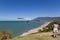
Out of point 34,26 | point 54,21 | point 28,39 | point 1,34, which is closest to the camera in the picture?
point 28,39

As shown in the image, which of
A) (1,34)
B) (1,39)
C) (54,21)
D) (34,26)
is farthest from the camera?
(34,26)

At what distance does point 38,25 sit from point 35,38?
610 inches

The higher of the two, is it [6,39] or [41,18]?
[41,18]

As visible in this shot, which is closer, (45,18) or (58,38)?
(58,38)

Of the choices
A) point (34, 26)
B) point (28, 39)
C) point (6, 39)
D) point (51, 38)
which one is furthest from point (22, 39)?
point (34, 26)

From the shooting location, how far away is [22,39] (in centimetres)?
1199

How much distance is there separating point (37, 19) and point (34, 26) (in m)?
6.44

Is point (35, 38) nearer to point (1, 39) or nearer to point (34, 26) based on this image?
point (1, 39)

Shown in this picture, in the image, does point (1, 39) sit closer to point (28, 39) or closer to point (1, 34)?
point (1, 34)

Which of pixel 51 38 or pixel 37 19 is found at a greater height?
pixel 37 19

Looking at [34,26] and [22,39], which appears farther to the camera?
[34,26]

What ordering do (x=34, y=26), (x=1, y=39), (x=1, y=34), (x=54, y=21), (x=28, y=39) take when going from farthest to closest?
(x=34, y=26) < (x=54, y=21) < (x=1, y=34) < (x=1, y=39) < (x=28, y=39)

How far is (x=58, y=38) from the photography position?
1212cm

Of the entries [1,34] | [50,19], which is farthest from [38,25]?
[1,34]
